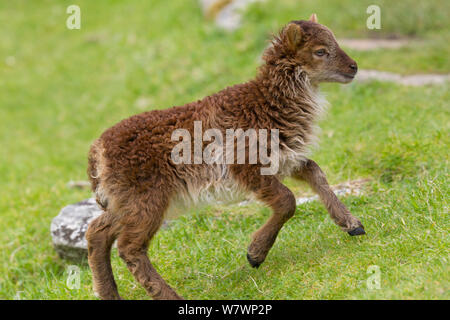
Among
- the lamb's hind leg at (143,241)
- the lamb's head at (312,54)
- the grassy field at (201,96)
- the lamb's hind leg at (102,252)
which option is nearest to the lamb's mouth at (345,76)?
the lamb's head at (312,54)

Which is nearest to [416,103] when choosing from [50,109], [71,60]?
[50,109]

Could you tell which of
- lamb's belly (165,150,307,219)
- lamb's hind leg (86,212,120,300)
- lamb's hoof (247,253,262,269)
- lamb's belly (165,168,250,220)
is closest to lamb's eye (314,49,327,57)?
lamb's belly (165,150,307,219)

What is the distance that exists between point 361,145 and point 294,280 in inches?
113

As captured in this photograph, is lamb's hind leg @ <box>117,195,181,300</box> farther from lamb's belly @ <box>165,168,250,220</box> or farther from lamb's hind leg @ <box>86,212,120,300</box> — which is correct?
lamb's hind leg @ <box>86,212,120,300</box>

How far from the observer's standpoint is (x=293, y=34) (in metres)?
5.08

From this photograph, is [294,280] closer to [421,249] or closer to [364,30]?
[421,249]

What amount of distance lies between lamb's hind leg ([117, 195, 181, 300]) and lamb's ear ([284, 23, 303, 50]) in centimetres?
173

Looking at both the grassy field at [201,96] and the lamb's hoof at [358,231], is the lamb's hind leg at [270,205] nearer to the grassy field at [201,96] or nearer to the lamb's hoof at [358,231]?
the grassy field at [201,96]

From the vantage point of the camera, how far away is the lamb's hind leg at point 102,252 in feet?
16.7

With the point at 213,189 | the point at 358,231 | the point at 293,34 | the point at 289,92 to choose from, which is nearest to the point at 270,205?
the point at 213,189

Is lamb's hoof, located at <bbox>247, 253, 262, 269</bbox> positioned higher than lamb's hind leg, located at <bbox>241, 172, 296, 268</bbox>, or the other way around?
lamb's hind leg, located at <bbox>241, 172, 296, 268</bbox>

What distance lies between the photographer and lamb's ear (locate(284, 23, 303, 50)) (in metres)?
5.05

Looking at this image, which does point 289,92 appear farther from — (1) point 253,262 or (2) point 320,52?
(1) point 253,262

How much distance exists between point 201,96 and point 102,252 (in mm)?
5841
